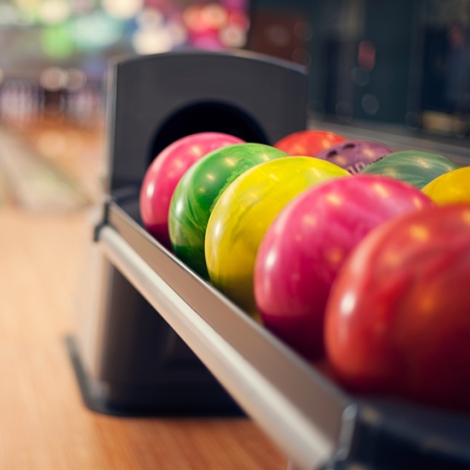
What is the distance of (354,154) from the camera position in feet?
3.25

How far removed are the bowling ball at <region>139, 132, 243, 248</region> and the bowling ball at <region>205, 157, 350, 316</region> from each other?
0.26 m

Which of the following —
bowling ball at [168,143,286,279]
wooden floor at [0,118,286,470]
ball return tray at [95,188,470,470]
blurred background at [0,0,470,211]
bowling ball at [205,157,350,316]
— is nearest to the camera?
ball return tray at [95,188,470,470]

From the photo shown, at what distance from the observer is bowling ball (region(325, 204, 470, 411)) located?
46 centimetres

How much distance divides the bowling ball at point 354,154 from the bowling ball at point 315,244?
0.35 m

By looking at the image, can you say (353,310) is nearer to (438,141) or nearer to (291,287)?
(291,287)

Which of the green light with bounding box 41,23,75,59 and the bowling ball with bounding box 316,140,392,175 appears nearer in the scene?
the bowling ball with bounding box 316,140,392,175

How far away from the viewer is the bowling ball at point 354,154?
Result: 970 mm

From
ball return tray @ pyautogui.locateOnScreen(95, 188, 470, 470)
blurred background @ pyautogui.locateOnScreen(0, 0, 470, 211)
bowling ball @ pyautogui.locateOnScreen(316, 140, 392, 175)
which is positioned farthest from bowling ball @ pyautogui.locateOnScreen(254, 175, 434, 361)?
blurred background @ pyautogui.locateOnScreen(0, 0, 470, 211)

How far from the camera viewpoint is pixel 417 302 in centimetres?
46

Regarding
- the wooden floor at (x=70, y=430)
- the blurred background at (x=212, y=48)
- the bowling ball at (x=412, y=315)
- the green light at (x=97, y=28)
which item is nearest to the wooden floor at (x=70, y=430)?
the wooden floor at (x=70, y=430)

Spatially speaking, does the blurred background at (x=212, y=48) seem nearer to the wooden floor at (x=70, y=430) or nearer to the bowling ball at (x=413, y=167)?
the wooden floor at (x=70, y=430)

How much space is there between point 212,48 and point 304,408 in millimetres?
5798

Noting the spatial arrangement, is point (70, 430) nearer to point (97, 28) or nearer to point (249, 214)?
point (249, 214)

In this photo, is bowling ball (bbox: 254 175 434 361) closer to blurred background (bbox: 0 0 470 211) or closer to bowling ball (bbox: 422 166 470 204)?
bowling ball (bbox: 422 166 470 204)
